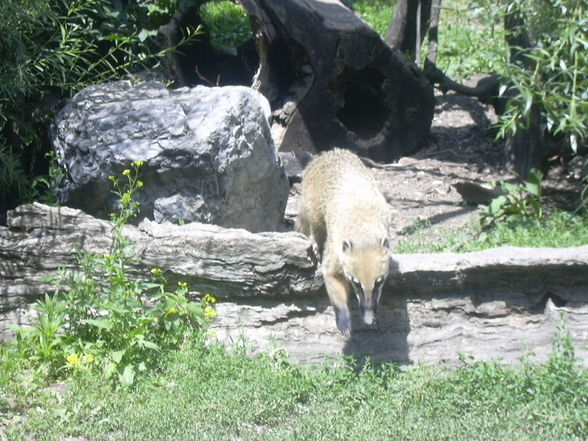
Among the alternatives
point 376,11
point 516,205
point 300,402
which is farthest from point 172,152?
point 376,11

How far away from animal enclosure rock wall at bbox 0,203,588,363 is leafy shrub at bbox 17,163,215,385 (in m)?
0.15

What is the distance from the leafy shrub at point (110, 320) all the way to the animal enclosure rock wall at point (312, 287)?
152 mm

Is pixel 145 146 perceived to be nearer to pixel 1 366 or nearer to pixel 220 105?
pixel 220 105

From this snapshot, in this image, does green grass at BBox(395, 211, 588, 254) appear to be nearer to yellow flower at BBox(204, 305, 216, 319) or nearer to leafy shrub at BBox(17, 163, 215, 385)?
yellow flower at BBox(204, 305, 216, 319)

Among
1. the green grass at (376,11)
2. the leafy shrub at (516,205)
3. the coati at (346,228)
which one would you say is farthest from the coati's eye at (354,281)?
the green grass at (376,11)

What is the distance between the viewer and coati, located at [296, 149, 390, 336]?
5.12 meters

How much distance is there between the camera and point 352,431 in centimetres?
450

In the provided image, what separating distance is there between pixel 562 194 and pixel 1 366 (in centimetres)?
550

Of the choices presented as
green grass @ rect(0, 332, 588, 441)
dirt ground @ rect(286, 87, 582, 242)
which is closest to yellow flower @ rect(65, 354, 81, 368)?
green grass @ rect(0, 332, 588, 441)

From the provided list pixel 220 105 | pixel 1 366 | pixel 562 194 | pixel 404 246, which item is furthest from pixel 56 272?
pixel 562 194

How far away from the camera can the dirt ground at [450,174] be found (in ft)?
26.2

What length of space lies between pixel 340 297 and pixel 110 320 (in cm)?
139

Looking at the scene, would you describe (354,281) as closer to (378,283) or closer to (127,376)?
(378,283)

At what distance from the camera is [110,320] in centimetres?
497
